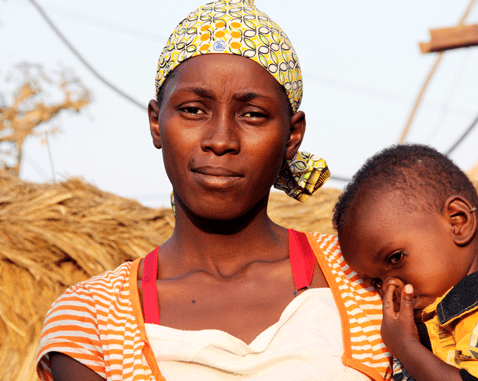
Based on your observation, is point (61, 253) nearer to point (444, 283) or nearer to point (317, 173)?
point (317, 173)

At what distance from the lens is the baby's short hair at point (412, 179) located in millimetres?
1892

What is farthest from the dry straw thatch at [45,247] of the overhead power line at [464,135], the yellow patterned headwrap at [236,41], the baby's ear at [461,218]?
the overhead power line at [464,135]

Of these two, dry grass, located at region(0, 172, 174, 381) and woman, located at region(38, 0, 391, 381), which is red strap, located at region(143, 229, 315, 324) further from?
dry grass, located at region(0, 172, 174, 381)

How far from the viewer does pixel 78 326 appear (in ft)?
5.80

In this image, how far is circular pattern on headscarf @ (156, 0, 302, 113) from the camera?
1.93 m

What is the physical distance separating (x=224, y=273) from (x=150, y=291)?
31cm

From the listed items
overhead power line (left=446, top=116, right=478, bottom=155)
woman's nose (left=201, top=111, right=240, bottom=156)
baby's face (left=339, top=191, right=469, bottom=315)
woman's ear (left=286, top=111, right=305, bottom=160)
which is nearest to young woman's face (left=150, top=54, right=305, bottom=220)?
woman's nose (left=201, top=111, right=240, bottom=156)

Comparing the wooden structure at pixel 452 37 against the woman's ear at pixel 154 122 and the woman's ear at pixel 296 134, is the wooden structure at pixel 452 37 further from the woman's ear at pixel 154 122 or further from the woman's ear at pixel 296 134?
the woman's ear at pixel 154 122

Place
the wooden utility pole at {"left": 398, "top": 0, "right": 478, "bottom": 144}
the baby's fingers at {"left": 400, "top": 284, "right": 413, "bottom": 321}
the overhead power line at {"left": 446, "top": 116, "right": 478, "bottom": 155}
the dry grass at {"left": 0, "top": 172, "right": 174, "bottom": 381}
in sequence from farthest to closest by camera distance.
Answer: the overhead power line at {"left": 446, "top": 116, "right": 478, "bottom": 155}, the wooden utility pole at {"left": 398, "top": 0, "right": 478, "bottom": 144}, the dry grass at {"left": 0, "top": 172, "right": 174, "bottom": 381}, the baby's fingers at {"left": 400, "top": 284, "right": 413, "bottom": 321}

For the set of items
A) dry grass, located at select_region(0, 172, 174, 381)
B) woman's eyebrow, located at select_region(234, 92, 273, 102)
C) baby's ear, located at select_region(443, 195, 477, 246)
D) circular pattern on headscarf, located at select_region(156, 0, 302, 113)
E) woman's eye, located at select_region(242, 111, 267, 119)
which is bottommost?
dry grass, located at select_region(0, 172, 174, 381)

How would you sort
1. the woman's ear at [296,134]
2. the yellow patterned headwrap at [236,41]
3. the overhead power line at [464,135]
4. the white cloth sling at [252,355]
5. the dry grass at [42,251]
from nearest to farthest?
the white cloth sling at [252,355]
the yellow patterned headwrap at [236,41]
the woman's ear at [296,134]
the dry grass at [42,251]
the overhead power line at [464,135]

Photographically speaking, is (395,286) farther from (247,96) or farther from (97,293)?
(97,293)

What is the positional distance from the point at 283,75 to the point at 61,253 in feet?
8.03

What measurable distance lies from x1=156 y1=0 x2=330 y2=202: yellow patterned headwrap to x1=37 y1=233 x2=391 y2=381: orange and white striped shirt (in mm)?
776
